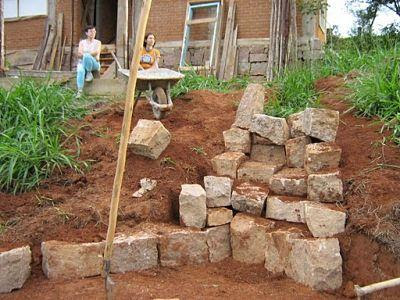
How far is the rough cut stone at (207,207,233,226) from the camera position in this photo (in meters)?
3.62

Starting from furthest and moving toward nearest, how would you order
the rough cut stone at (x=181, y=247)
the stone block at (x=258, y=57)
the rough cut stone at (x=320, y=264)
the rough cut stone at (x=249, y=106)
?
1. the stone block at (x=258, y=57)
2. the rough cut stone at (x=249, y=106)
3. the rough cut stone at (x=181, y=247)
4. the rough cut stone at (x=320, y=264)

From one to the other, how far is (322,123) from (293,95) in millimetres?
1330

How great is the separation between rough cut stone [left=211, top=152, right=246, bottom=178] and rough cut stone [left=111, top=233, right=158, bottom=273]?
93 centimetres

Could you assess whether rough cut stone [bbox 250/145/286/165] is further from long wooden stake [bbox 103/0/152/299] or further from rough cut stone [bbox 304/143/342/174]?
long wooden stake [bbox 103/0/152/299]

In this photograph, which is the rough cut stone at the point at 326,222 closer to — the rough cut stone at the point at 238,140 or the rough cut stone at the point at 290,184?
the rough cut stone at the point at 290,184

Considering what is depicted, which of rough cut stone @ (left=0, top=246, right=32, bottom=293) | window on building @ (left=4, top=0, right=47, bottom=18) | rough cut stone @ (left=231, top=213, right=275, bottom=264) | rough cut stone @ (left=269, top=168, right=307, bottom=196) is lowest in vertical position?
rough cut stone @ (left=0, top=246, right=32, bottom=293)

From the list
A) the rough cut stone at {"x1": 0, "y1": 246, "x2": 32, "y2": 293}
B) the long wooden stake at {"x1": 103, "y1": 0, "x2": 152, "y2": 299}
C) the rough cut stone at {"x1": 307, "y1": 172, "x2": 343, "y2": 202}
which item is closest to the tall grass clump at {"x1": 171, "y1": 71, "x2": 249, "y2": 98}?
the rough cut stone at {"x1": 307, "y1": 172, "x2": 343, "y2": 202}

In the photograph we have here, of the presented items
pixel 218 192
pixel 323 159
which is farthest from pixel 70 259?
pixel 323 159

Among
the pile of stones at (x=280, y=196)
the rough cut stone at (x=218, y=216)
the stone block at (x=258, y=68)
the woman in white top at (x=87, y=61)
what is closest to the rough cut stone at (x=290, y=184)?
the pile of stones at (x=280, y=196)

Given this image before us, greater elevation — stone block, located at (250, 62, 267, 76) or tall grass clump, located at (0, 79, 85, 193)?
stone block, located at (250, 62, 267, 76)

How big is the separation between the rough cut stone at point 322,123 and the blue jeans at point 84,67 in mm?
→ 3325

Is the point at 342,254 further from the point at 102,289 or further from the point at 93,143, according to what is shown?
the point at 93,143

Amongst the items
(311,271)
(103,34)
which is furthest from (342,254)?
(103,34)

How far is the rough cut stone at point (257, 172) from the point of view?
3.95 metres
